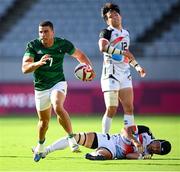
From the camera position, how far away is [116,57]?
11828 mm

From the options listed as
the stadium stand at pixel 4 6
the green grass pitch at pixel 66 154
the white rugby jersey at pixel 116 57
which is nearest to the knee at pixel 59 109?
the green grass pitch at pixel 66 154

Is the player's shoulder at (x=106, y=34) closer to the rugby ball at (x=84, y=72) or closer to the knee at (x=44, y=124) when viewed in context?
the rugby ball at (x=84, y=72)

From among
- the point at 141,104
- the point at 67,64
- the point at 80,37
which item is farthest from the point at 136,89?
the point at 80,37

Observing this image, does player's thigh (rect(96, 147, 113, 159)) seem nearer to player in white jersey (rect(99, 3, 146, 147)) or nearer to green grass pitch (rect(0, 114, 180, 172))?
green grass pitch (rect(0, 114, 180, 172))

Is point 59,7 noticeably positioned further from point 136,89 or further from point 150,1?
point 136,89

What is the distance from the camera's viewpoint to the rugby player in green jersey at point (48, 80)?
35.5ft

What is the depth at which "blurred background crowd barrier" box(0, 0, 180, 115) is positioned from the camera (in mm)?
21688

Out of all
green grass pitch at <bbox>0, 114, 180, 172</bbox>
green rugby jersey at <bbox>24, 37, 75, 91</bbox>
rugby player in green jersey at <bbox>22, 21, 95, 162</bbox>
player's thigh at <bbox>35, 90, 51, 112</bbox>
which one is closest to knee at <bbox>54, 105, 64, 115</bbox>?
rugby player in green jersey at <bbox>22, 21, 95, 162</bbox>

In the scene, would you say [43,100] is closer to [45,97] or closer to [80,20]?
[45,97]

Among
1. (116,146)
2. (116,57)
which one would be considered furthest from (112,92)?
(116,146)

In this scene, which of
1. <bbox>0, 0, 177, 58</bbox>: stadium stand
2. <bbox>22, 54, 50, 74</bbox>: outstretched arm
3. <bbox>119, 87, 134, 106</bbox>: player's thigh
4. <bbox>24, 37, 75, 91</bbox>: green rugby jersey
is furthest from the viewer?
<bbox>0, 0, 177, 58</bbox>: stadium stand

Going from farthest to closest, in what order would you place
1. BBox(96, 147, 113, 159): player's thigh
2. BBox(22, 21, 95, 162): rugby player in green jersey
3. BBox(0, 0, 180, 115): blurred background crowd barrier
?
BBox(0, 0, 180, 115): blurred background crowd barrier
BBox(22, 21, 95, 162): rugby player in green jersey
BBox(96, 147, 113, 159): player's thigh

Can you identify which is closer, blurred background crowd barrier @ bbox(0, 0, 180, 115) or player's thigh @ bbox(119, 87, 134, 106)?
player's thigh @ bbox(119, 87, 134, 106)

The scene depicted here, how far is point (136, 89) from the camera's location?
21688 millimetres
